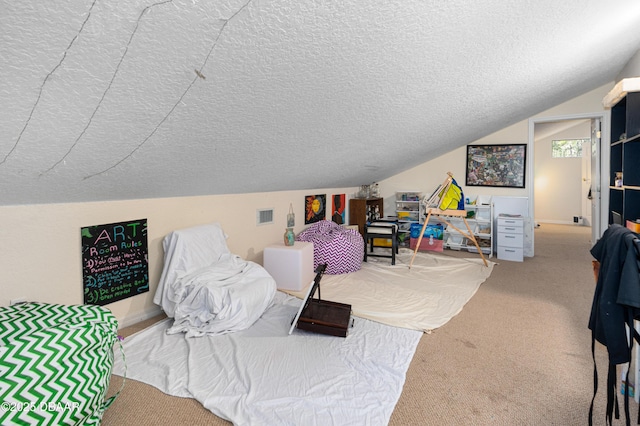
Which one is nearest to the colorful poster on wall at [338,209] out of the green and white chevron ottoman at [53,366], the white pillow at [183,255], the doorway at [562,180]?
the white pillow at [183,255]

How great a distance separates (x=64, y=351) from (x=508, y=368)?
2.38 m

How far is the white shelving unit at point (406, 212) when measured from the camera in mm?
5777

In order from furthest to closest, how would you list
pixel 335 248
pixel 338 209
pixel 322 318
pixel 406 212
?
1. pixel 406 212
2. pixel 338 209
3. pixel 335 248
4. pixel 322 318

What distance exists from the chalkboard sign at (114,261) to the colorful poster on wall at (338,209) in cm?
297

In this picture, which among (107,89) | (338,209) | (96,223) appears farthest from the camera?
(338,209)

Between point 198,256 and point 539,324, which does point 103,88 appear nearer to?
point 198,256

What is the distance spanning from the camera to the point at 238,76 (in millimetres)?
1427

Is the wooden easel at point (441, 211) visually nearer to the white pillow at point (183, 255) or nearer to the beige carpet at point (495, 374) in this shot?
the beige carpet at point (495, 374)

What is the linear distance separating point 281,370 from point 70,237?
1693 millimetres

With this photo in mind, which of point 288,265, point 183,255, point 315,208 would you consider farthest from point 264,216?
point 183,255

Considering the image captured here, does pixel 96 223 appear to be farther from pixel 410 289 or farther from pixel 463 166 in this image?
pixel 463 166

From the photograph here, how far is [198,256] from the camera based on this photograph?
278 centimetres

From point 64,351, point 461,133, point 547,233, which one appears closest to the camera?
point 64,351

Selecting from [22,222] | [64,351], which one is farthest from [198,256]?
[64,351]
